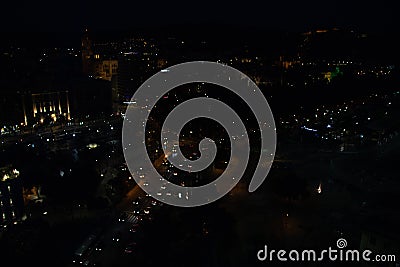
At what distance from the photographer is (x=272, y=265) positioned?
139 inches

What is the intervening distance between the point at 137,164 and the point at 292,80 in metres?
10.8

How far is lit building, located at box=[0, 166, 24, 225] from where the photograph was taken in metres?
4.17

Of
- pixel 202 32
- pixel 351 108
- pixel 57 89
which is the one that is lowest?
pixel 351 108

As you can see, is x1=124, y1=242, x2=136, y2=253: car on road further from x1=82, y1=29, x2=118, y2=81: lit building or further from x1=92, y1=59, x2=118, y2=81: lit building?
x1=92, y1=59, x2=118, y2=81: lit building

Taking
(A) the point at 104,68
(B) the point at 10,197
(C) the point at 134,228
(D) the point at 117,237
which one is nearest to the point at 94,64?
(A) the point at 104,68

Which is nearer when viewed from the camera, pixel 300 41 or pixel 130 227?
pixel 130 227

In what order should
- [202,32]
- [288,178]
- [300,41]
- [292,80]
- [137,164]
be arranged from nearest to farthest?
1. [288,178]
2. [137,164]
3. [292,80]
4. [202,32]
5. [300,41]

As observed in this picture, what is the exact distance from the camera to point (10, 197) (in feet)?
14.0

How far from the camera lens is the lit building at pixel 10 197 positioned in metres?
4.17

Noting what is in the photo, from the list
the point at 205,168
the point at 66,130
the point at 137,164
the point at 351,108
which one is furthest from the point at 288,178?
the point at 351,108

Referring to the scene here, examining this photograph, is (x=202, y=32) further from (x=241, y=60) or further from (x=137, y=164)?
(x=137, y=164)

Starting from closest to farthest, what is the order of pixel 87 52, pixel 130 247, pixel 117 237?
pixel 130 247
pixel 117 237
pixel 87 52

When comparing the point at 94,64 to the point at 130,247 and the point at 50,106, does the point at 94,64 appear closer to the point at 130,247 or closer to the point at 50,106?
the point at 50,106

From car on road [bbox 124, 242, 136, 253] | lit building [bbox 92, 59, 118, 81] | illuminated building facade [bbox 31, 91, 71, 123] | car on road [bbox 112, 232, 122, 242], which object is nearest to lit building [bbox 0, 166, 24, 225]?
car on road [bbox 112, 232, 122, 242]
